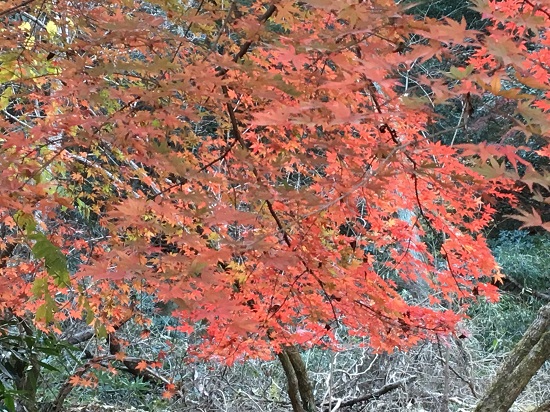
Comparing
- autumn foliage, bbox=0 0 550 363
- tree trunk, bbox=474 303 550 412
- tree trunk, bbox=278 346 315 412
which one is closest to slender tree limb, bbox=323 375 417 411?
tree trunk, bbox=278 346 315 412

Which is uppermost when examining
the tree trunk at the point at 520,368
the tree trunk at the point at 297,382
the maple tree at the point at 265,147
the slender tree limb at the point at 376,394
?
the maple tree at the point at 265,147

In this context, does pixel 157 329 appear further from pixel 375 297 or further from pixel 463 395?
pixel 375 297

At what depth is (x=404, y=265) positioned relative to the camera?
331cm

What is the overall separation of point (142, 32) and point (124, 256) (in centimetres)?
68

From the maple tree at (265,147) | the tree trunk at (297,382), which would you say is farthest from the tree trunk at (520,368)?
the tree trunk at (297,382)

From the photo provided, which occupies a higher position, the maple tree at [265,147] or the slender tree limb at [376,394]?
the maple tree at [265,147]

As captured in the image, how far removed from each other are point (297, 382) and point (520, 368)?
1.37 m

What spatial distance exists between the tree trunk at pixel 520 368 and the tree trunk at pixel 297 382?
3.45 ft

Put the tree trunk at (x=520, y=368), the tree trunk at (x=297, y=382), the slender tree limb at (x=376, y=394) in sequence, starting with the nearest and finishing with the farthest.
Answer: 1. the tree trunk at (x=520, y=368)
2. the tree trunk at (x=297, y=382)
3. the slender tree limb at (x=376, y=394)

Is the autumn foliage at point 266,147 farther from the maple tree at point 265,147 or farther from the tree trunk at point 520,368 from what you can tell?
the tree trunk at point 520,368

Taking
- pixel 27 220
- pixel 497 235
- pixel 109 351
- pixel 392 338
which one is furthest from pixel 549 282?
pixel 27 220

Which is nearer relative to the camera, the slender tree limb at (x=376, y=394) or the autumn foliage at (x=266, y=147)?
the autumn foliage at (x=266, y=147)

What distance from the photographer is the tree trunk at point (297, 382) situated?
11.5 feet

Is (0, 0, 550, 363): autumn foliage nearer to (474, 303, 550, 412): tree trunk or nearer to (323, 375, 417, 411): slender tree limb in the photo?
(474, 303, 550, 412): tree trunk
